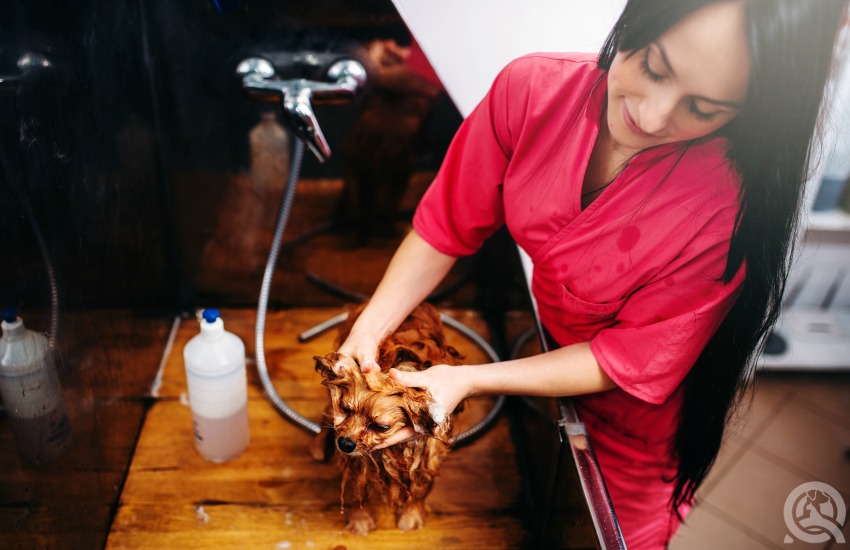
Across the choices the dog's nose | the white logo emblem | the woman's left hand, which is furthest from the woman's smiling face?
the white logo emblem

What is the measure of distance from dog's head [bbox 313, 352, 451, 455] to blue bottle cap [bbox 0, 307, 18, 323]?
0.41 metres

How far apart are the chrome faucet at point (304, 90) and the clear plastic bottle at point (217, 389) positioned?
407 millimetres

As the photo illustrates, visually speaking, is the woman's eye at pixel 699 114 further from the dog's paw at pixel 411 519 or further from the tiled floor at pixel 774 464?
the tiled floor at pixel 774 464

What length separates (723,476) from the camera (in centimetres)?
214

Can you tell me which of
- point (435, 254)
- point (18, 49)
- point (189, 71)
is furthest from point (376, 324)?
point (189, 71)

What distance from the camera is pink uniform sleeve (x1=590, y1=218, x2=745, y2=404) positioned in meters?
0.91

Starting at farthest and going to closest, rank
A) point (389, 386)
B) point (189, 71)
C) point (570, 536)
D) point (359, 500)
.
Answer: point (189, 71), point (359, 500), point (570, 536), point (389, 386)

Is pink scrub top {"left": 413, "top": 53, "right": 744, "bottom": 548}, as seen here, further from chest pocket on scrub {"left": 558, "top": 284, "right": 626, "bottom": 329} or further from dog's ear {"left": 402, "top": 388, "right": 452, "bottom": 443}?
dog's ear {"left": 402, "top": 388, "right": 452, "bottom": 443}

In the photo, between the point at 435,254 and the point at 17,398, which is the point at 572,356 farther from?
the point at 17,398

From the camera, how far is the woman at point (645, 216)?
74cm

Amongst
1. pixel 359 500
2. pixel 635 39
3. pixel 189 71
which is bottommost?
pixel 359 500

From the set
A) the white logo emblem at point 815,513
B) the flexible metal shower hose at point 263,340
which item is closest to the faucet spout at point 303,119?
the flexible metal shower hose at point 263,340

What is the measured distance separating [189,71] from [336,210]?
18.0 inches

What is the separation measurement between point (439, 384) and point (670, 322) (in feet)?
1.13
